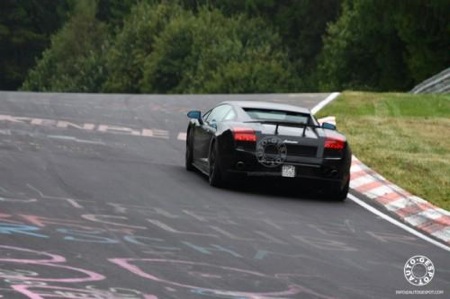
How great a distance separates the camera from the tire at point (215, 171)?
683 inches

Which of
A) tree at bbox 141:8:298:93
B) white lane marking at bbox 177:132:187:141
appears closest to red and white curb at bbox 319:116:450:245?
white lane marking at bbox 177:132:187:141

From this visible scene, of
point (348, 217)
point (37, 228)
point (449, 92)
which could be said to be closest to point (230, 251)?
point (37, 228)

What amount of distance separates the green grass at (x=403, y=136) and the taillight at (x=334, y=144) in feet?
4.15

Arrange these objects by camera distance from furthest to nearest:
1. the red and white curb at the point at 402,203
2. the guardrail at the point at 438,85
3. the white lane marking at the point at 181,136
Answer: the guardrail at the point at 438,85 → the white lane marking at the point at 181,136 → the red and white curb at the point at 402,203

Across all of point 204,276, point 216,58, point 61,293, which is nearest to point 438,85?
point 204,276

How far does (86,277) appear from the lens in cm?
1057

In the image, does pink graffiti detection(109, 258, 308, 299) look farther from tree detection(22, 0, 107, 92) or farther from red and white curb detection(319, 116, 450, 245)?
tree detection(22, 0, 107, 92)

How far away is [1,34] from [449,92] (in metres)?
78.5

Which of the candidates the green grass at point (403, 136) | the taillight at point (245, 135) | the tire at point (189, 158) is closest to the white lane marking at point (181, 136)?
the green grass at point (403, 136)

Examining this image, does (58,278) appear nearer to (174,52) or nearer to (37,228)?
(37,228)

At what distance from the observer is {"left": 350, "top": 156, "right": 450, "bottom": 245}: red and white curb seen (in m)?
15.5

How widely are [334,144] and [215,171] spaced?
160 cm

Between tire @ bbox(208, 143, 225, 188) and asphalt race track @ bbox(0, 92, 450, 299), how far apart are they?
0.16 m

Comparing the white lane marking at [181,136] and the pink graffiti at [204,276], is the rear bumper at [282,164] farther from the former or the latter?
the white lane marking at [181,136]
